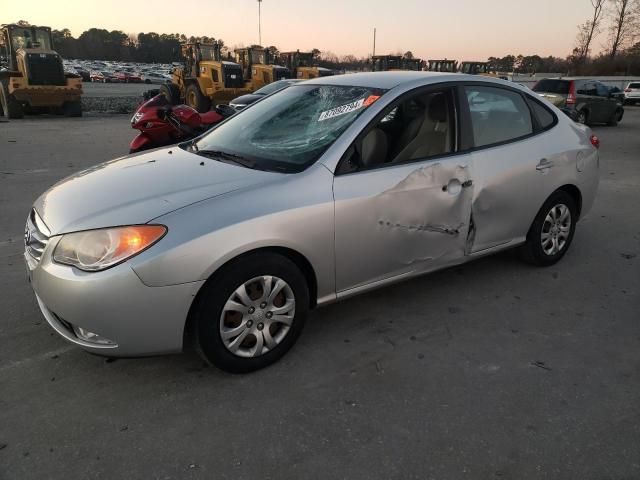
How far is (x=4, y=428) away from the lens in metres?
2.39

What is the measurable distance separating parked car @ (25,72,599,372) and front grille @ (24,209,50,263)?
0.05 ft

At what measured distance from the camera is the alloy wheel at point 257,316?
2.66 meters

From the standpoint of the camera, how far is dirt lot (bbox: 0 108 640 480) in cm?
222

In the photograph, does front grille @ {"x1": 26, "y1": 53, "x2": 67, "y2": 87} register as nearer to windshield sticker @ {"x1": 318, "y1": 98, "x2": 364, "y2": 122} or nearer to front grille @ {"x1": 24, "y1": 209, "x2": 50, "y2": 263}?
front grille @ {"x1": 24, "y1": 209, "x2": 50, "y2": 263}

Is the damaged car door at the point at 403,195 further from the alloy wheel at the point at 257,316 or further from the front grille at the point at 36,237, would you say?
the front grille at the point at 36,237

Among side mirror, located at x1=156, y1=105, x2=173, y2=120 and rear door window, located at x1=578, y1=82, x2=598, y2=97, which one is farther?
rear door window, located at x1=578, y1=82, x2=598, y2=97

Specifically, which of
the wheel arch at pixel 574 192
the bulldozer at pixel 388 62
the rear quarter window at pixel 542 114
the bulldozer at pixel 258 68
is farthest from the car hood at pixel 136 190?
the bulldozer at pixel 388 62

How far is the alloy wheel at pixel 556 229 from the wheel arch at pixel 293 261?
228cm

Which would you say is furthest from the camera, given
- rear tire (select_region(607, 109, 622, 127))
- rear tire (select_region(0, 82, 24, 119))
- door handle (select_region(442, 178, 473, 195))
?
rear tire (select_region(607, 109, 622, 127))

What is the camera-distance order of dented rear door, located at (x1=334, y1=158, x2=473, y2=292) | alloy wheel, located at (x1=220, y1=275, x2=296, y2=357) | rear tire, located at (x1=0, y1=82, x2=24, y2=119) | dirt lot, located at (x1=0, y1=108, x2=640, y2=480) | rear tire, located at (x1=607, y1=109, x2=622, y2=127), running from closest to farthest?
dirt lot, located at (x1=0, y1=108, x2=640, y2=480) → alloy wheel, located at (x1=220, y1=275, x2=296, y2=357) → dented rear door, located at (x1=334, y1=158, x2=473, y2=292) → rear tire, located at (x1=0, y1=82, x2=24, y2=119) → rear tire, located at (x1=607, y1=109, x2=622, y2=127)

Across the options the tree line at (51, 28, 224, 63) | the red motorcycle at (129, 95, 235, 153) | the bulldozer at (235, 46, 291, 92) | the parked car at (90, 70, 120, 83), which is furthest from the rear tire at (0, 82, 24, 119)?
the tree line at (51, 28, 224, 63)

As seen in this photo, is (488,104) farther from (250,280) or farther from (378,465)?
(378,465)

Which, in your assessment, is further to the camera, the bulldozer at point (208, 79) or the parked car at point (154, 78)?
the parked car at point (154, 78)

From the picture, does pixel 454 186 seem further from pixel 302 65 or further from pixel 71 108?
pixel 302 65
